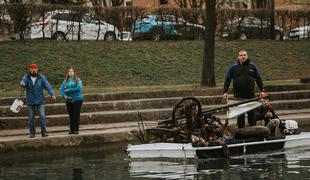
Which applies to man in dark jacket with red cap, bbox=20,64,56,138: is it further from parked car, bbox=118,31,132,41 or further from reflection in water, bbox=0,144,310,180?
parked car, bbox=118,31,132,41

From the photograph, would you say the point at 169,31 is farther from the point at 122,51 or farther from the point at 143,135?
the point at 143,135

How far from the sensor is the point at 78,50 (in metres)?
33.8

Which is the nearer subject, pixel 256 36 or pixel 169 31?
pixel 169 31

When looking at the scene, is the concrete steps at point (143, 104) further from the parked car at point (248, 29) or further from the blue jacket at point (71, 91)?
the parked car at point (248, 29)

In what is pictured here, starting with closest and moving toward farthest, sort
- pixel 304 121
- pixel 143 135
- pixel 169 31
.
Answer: pixel 143 135 < pixel 304 121 < pixel 169 31

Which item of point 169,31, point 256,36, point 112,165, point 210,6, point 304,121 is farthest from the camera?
point 256,36

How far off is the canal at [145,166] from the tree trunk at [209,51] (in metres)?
9.90

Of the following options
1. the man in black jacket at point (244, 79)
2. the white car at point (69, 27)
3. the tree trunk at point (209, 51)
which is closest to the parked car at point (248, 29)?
the white car at point (69, 27)

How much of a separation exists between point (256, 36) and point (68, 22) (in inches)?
452

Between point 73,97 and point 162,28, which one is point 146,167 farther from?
point 162,28

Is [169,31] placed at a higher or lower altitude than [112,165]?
higher

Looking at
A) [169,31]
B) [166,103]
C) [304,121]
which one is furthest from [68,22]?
[304,121]

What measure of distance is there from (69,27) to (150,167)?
764 inches

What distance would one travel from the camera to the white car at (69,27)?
1353 inches
